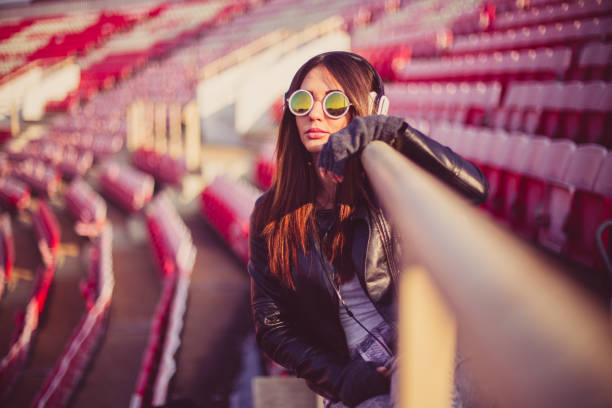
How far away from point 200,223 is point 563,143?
2717 millimetres

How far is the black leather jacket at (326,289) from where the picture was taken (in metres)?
0.71

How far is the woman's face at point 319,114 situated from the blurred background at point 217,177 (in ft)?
1.58

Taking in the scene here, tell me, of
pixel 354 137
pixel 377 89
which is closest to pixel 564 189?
pixel 377 89

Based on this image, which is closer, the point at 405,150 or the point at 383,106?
the point at 405,150

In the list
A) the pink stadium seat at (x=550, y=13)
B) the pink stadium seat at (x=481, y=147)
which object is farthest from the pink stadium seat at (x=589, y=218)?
the pink stadium seat at (x=550, y=13)

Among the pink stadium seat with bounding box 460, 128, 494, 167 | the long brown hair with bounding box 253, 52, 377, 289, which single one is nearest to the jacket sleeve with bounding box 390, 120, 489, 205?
the long brown hair with bounding box 253, 52, 377, 289

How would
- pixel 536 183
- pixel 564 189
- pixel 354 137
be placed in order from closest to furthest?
pixel 354 137, pixel 564 189, pixel 536 183

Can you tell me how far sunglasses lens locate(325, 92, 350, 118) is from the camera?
813 mm

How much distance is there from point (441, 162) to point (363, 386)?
333 mm

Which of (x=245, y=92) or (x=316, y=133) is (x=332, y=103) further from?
(x=245, y=92)

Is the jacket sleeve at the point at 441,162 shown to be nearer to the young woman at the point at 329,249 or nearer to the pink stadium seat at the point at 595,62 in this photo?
the young woman at the point at 329,249

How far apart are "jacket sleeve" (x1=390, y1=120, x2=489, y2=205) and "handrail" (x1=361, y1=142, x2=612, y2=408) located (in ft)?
1.21

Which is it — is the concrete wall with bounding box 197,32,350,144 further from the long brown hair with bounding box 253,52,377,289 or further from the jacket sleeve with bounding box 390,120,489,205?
the jacket sleeve with bounding box 390,120,489,205

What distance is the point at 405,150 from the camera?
0.68m
